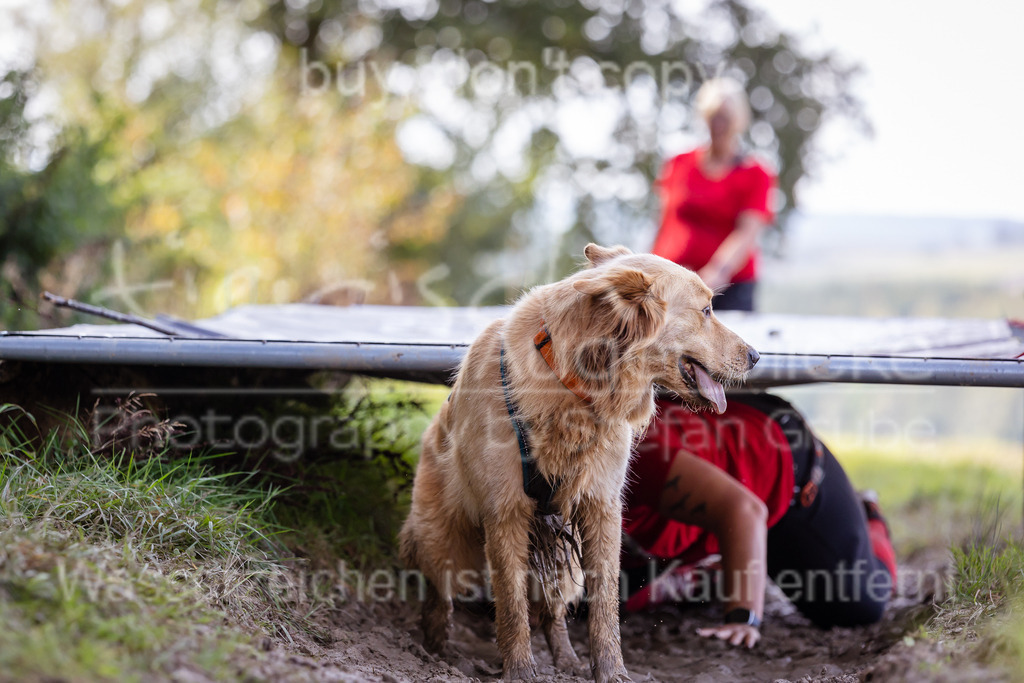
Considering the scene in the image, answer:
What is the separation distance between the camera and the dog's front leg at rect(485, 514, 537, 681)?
270cm

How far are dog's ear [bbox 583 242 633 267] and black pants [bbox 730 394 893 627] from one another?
1.21 meters

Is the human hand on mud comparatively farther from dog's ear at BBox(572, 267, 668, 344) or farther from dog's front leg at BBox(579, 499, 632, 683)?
dog's ear at BBox(572, 267, 668, 344)

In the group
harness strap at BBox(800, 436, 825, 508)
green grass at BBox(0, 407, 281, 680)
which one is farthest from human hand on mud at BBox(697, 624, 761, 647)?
green grass at BBox(0, 407, 281, 680)

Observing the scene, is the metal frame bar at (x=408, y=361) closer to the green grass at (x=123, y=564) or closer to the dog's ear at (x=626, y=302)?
the green grass at (x=123, y=564)

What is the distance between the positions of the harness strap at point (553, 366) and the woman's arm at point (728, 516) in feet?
2.89

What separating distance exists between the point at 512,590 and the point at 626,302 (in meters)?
1.03

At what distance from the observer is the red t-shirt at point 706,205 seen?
17.0ft

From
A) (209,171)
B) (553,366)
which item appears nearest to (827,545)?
(553,366)

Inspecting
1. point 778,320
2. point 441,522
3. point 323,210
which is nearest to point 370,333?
point 441,522

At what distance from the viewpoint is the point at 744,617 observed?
11.0 ft

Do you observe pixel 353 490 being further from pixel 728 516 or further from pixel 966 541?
pixel 966 541

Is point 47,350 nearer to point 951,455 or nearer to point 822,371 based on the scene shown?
point 822,371

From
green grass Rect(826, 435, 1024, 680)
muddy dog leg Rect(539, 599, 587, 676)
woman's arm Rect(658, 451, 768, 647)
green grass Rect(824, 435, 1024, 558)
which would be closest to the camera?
green grass Rect(826, 435, 1024, 680)

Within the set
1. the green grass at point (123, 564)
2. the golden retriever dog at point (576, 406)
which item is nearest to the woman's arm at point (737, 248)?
the golden retriever dog at point (576, 406)
